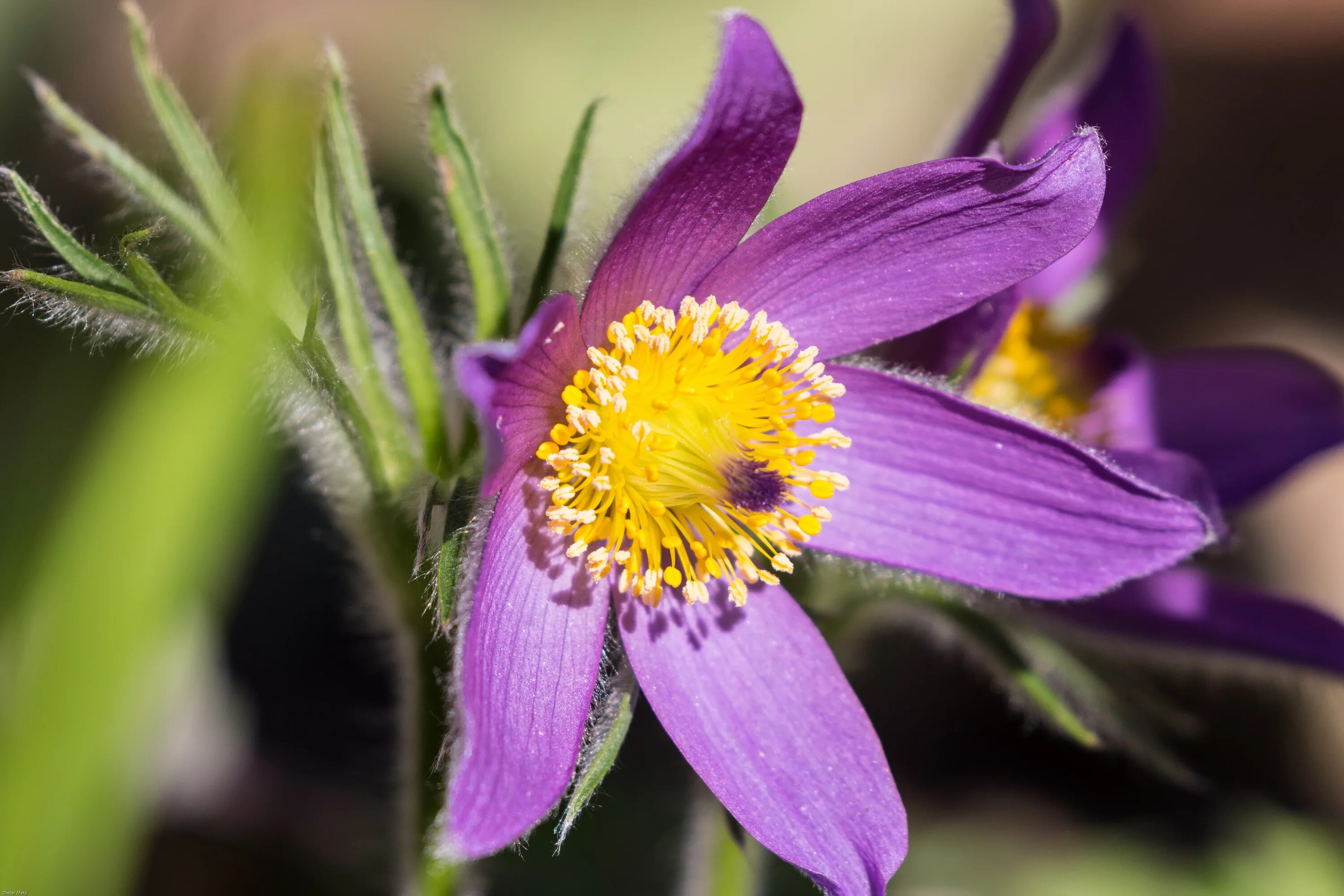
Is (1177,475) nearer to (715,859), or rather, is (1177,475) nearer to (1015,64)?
(1015,64)

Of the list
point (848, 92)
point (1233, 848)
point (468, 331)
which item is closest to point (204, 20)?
point (848, 92)

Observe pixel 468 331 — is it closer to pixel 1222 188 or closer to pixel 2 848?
pixel 2 848

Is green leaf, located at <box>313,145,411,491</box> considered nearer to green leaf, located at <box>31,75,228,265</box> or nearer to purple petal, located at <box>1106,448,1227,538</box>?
green leaf, located at <box>31,75,228,265</box>

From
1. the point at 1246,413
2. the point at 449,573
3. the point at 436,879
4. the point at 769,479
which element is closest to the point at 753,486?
the point at 769,479

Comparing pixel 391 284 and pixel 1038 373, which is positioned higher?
pixel 391 284

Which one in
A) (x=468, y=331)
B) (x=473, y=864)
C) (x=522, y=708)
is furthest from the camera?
(x=473, y=864)

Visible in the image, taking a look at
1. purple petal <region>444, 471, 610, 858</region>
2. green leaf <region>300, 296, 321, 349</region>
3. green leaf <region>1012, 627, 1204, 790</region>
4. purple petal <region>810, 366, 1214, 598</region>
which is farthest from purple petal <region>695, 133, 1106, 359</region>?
green leaf <region>1012, 627, 1204, 790</region>
